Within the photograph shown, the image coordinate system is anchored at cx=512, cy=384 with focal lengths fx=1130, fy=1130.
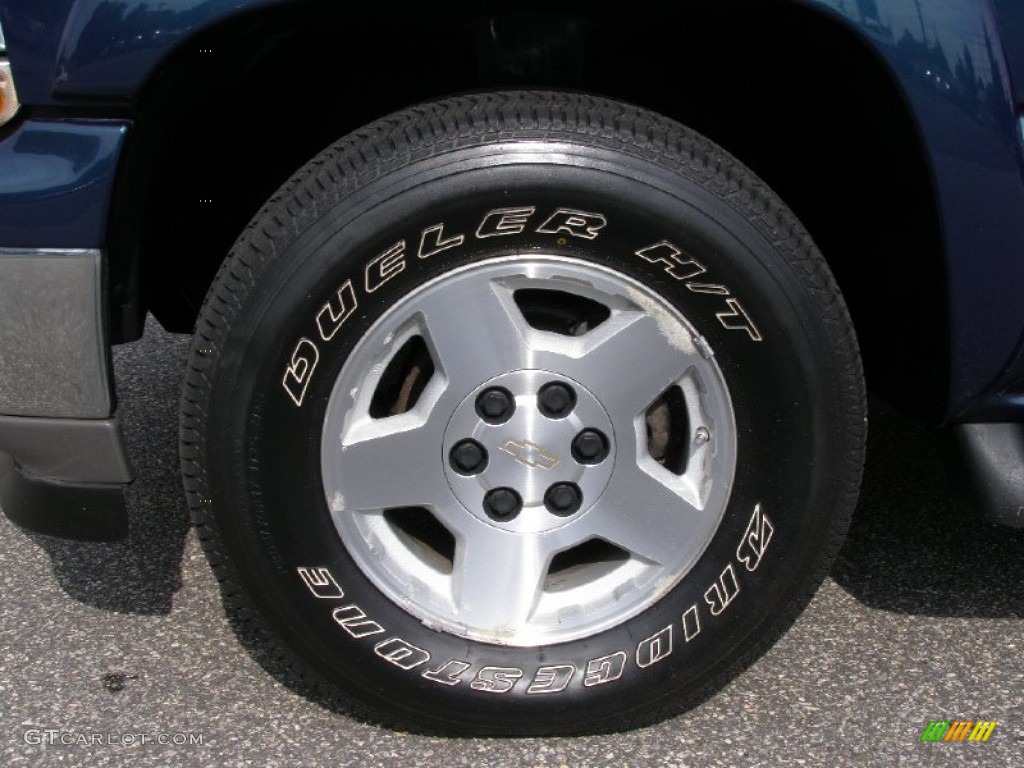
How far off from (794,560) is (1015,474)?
0.42 m

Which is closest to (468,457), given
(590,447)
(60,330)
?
(590,447)

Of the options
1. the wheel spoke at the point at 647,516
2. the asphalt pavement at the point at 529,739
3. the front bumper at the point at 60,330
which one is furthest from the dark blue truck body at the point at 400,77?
the wheel spoke at the point at 647,516

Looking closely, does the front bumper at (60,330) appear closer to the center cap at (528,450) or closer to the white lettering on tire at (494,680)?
the center cap at (528,450)

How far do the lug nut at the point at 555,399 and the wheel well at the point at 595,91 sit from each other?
566mm

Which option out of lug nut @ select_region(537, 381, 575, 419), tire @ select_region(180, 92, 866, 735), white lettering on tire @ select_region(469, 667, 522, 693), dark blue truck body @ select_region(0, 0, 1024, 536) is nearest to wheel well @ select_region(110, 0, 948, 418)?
dark blue truck body @ select_region(0, 0, 1024, 536)

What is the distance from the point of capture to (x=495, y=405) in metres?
1.88

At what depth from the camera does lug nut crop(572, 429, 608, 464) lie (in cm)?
190

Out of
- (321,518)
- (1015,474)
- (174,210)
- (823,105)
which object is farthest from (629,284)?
(174,210)

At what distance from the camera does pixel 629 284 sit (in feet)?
6.00

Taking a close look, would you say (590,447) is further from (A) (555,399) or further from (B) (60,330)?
(B) (60,330)

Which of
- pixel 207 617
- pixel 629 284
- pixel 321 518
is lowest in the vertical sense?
pixel 207 617

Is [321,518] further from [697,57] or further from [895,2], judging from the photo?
[895,2]

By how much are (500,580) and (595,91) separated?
946mm

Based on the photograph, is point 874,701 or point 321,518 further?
point 874,701
